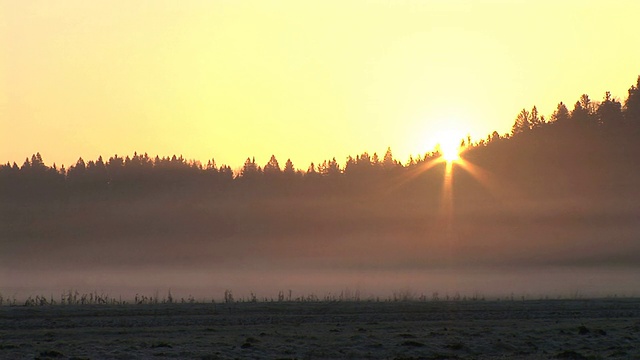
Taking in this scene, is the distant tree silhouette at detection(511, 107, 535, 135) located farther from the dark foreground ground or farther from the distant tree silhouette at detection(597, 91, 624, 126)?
the dark foreground ground

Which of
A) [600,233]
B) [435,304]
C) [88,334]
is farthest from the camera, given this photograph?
[600,233]

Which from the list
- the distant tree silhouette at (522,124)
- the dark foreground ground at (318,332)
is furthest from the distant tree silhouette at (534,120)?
the dark foreground ground at (318,332)

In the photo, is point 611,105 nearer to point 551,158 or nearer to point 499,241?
point 551,158

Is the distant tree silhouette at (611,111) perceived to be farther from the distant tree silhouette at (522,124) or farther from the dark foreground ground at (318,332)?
the dark foreground ground at (318,332)

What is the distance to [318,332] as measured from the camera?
141ft

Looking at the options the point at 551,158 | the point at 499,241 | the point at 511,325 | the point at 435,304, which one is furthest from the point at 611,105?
the point at 511,325

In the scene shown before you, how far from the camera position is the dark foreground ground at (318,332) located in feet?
124

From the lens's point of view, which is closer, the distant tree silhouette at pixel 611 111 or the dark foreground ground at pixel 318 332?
the dark foreground ground at pixel 318 332

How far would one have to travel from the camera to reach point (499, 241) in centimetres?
19712

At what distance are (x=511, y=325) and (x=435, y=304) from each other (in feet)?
42.6

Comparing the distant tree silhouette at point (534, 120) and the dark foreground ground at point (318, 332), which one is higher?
the distant tree silhouette at point (534, 120)

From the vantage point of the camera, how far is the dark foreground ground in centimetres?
3781

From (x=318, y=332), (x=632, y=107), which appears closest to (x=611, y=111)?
(x=632, y=107)

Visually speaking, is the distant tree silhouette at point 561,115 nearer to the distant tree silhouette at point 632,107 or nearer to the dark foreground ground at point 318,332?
the distant tree silhouette at point 632,107
